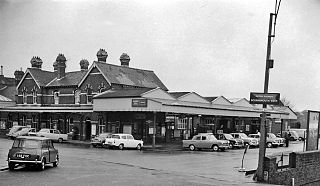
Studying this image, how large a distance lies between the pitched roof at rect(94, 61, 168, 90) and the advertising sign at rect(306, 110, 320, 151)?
24.2 meters

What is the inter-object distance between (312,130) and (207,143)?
13.2 meters

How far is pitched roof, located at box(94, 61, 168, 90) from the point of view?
44.0m

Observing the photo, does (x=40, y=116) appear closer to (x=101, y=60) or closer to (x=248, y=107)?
(x=101, y=60)

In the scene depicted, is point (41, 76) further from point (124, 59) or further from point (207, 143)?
point (207, 143)

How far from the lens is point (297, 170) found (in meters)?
20.2

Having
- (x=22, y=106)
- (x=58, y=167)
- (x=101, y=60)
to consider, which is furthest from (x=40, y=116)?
(x=58, y=167)

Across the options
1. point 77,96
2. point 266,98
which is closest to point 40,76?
point 77,96

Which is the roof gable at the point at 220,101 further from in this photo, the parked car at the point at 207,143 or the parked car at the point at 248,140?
the parked car at the point at 207,143

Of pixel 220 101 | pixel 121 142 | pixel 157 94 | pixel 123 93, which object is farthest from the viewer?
pixel 220 101

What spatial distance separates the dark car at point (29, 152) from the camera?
1652cm

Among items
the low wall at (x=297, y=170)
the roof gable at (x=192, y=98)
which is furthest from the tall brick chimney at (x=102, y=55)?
the low wall at (x=297, y=170)

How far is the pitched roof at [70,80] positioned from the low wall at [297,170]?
30772 mm

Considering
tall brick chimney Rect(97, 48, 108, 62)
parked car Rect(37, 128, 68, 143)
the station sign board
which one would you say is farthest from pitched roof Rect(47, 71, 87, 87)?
the station sign board

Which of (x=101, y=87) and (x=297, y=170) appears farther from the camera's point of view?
(x=101, y=87)
